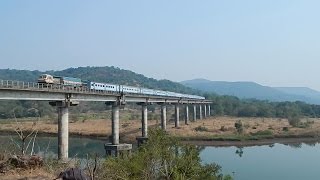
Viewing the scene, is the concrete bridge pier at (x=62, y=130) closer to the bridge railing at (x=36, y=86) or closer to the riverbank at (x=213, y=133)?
the bridge railing at (x=36, y=86)

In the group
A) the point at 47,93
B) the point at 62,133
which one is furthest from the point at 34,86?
the point at 62,133

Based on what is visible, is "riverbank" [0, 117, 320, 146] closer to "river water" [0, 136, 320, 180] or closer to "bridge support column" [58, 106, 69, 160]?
"river water" [0, 136, 320, 180]

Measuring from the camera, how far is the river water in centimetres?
5453

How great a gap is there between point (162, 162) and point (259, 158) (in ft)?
151

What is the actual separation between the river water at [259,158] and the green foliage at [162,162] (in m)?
18.0

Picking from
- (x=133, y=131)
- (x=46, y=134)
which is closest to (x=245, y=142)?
(x=133, y=131)

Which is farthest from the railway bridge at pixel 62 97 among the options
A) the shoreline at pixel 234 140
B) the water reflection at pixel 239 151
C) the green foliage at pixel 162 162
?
the shoreline at pixel 234 140

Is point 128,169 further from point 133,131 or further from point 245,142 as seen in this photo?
point 133,131

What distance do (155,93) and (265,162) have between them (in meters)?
35.2

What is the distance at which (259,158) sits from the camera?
226 feet

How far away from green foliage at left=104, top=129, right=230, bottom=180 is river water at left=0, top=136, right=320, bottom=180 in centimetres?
1800

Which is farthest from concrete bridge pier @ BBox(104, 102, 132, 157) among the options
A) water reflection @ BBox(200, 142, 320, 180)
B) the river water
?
water reflection @ BBox(200, 142, 320, 180)

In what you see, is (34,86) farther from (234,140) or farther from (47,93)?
(234,140)

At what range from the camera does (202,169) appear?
26.8m
